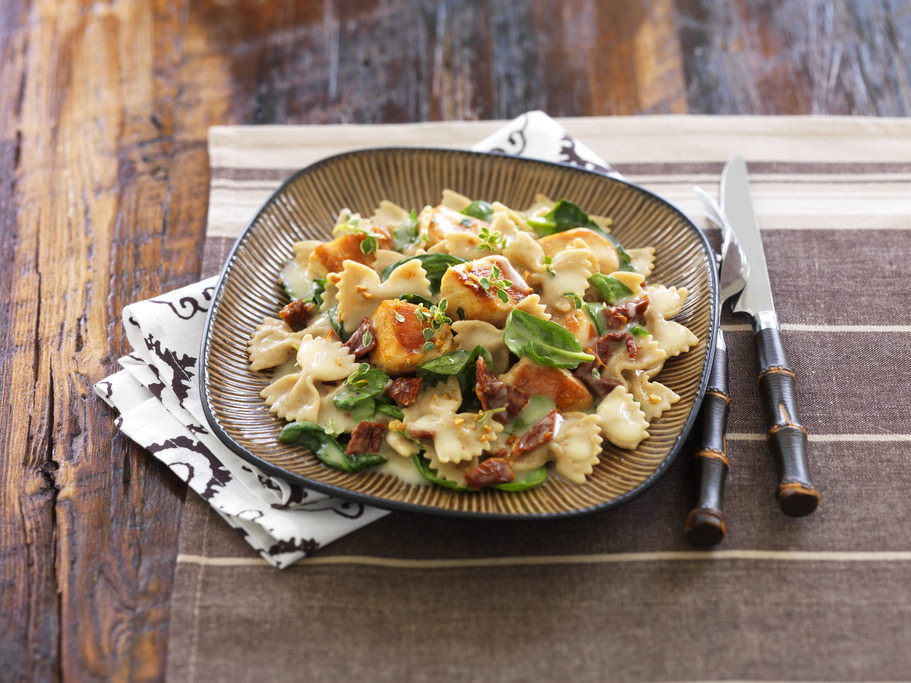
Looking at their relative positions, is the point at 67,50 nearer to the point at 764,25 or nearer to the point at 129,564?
the point at 129,564

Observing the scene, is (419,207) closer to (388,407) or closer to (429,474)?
(388,407)

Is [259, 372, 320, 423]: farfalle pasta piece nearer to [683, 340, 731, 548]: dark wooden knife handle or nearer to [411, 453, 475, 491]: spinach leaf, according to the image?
[411, 453, 475, 491]: spinach leaf

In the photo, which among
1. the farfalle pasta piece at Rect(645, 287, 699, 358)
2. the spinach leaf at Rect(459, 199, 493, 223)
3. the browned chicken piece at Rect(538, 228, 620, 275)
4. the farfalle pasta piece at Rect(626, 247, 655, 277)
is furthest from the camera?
the spinach leaf at Rect(459, 199, 493, 223)

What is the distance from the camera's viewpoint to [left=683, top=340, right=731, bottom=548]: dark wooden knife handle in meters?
3.11

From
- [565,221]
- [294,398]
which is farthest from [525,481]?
[565,221]

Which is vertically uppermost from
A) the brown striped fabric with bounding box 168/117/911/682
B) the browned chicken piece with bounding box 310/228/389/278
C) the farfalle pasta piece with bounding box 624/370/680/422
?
the browned chicken piece with bounding box 310/228/389/278

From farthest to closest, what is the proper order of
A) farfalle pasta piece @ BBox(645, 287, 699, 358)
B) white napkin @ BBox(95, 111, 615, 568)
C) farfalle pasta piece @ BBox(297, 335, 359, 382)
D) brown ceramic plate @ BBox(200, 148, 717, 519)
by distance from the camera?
farfalle pasta piece @ BBox(645, 287, 699, 358) < farfalle pasta piece @ BBox(297, 335, 359, 382) < white napkin @ BBox(95, 111, 615, 568) < brown ceramic plate @ BBox(200, 148, 717, 519)

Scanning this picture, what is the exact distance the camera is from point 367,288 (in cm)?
364

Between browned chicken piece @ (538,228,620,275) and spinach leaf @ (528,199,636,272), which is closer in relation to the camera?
browned chicken piece @ (538,228,620,275)

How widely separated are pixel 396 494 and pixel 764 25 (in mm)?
5111

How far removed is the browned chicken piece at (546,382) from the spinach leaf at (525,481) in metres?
0.32

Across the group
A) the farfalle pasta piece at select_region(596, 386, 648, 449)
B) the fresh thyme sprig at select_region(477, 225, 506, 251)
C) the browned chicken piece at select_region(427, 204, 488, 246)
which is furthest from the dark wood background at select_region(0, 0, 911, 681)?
the farfalle pasta piece at select_region(596, 386, 648, 449)

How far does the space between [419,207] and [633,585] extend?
7.70 feet

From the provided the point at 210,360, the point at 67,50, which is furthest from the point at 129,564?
the point at 67,50
